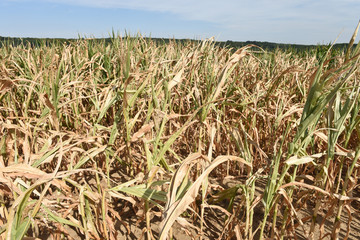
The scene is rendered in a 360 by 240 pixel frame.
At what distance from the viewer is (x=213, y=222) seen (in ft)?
4.16

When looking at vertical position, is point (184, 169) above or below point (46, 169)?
above

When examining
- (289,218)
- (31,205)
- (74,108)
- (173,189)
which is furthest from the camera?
(74,108)

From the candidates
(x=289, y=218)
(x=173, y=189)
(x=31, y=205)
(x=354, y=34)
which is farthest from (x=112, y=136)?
(x=354, y=34)

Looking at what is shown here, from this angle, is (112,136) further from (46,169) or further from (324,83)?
(324,83)

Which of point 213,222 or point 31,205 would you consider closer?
point 31,205

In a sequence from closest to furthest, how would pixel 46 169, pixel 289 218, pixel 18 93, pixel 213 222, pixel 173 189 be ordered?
pixel 173 189
pixel 289 218
pixel 213 222
pixel 46 169
pixel 18 93

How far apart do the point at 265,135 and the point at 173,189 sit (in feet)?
4.04

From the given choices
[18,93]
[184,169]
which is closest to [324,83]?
[184,169]

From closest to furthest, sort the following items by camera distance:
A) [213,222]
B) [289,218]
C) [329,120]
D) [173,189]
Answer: [173,189] → [329,120] → [289,218] → [213,222]

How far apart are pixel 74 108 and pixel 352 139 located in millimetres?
1600

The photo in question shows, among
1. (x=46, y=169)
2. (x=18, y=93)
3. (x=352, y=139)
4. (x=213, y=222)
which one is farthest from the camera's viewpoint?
(x=18, y=93)

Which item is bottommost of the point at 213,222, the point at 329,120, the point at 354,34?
the point at 213,222

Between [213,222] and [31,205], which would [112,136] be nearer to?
[31,205]

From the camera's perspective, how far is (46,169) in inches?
57.9
